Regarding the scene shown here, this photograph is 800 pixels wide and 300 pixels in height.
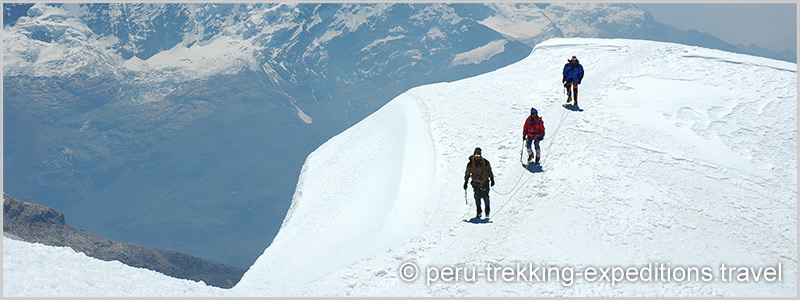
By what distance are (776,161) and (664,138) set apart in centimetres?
420

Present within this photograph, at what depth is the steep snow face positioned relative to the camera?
58.1ft

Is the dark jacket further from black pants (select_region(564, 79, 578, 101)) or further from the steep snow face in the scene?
black pants (select_region(564, 79, 578, 101))

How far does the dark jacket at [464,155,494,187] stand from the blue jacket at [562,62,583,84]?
11.3 metres

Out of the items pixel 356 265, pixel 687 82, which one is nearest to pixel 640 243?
pixel 356 265

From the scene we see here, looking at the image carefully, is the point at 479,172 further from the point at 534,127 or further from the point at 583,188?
the point at 583,188

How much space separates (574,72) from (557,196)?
8973 mm

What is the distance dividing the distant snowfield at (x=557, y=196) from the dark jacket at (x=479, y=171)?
5.93 ft

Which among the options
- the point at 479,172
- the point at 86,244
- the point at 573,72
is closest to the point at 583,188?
the point at 479,172

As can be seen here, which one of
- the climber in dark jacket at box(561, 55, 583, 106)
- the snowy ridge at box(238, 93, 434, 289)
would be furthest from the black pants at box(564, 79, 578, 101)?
the snowy ridge at box(238, 93, 434, 289)

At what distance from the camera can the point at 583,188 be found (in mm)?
21641

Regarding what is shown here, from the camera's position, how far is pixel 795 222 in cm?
1998

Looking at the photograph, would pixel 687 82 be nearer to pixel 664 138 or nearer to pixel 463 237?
pixel 664 138

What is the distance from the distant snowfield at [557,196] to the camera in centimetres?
1714

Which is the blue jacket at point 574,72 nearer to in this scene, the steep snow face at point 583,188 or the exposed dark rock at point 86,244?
the steep snow face at point 583,188
